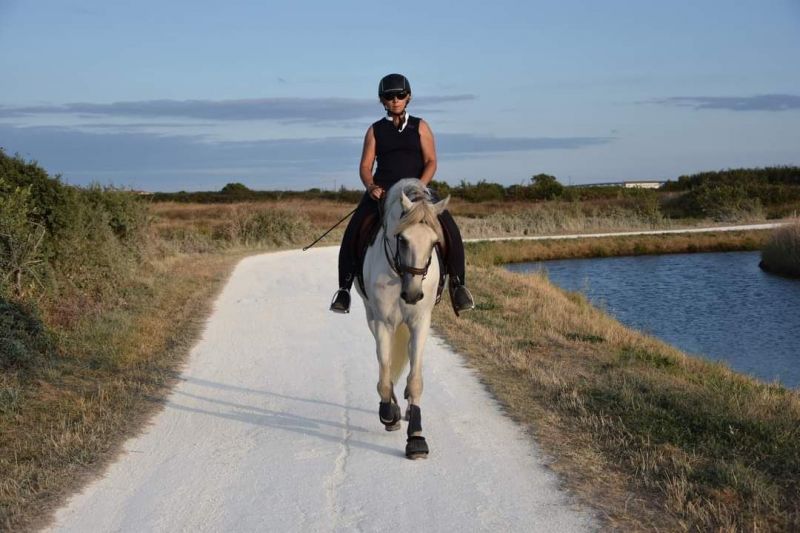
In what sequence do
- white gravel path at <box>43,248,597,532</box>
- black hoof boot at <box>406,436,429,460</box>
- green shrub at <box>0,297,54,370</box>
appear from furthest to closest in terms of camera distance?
green shrub at <box>0,297,54,370</box> → black hoof boot at <box>406,436,429,460</box> → white gravel path at <box>43,248,597,532</box>

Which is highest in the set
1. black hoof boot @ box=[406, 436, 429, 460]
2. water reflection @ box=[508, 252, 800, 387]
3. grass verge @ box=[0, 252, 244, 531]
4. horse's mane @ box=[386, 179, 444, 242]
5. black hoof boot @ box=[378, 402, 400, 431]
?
horse's mane @ box=[386, 179, 444, 242]

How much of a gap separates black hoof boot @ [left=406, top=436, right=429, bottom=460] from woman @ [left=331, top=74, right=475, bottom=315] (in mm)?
1377

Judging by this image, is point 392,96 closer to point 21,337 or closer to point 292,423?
point 292,423

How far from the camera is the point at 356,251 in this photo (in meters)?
7.41

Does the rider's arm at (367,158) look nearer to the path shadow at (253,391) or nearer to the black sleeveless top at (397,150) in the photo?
the black sleeveless top at (397,150)

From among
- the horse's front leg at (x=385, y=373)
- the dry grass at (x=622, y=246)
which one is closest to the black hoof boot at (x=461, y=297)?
the horse's front leg at (x=385, y=373)

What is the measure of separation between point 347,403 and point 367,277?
182cm

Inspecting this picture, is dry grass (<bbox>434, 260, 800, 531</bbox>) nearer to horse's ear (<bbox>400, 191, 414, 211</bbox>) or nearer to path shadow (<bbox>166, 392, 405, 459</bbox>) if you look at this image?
path shadow (<bbox>166, 392, 405, 459</bbox>)

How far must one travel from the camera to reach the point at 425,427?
287 inches

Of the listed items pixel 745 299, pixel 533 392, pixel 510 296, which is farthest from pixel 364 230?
pixel 745 299

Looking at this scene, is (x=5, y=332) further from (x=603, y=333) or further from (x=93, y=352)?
(x=603, y=333)

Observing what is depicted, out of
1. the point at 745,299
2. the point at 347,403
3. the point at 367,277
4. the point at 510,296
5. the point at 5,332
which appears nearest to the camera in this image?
the point at 367,277

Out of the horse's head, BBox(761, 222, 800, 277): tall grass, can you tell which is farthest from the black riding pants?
BBox(761, 222, 800, 277): tall grass

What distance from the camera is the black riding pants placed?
7.31 meters
